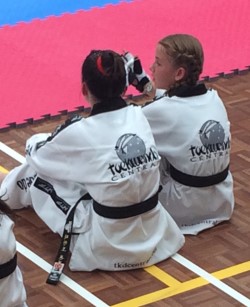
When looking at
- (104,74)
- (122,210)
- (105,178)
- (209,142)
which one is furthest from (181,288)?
(104,74)

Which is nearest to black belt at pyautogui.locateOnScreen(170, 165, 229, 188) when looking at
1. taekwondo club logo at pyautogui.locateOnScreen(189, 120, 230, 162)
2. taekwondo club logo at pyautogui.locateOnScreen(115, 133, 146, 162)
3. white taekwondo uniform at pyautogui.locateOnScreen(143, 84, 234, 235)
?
white taekwondo uniform at pyautogui.locateOnScreen(143, 84, 234, 235)

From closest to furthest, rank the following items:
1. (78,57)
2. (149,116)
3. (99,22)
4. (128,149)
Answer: (128,149), (149,116), (78,57), (99,22)

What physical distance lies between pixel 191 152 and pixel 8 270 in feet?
5.21

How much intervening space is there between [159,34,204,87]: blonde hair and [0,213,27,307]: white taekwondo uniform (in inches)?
66.5

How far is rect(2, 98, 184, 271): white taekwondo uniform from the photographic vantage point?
18.8 ft

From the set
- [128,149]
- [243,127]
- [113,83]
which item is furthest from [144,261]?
[243,127]

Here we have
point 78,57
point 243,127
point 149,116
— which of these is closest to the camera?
point 149,116

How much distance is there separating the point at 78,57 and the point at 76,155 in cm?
323

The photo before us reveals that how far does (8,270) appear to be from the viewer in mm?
5074

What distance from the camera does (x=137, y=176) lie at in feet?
18.9

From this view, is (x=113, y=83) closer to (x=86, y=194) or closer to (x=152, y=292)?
(x=86, y=194)

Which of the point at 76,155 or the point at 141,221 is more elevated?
the point at 76,155

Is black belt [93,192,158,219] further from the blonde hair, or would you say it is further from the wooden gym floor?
the blonde hair

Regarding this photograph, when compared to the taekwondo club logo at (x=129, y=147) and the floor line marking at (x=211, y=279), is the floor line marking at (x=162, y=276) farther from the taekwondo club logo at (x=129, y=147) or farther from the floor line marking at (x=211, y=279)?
the taekwondo club logo at (x=129, y=147)
